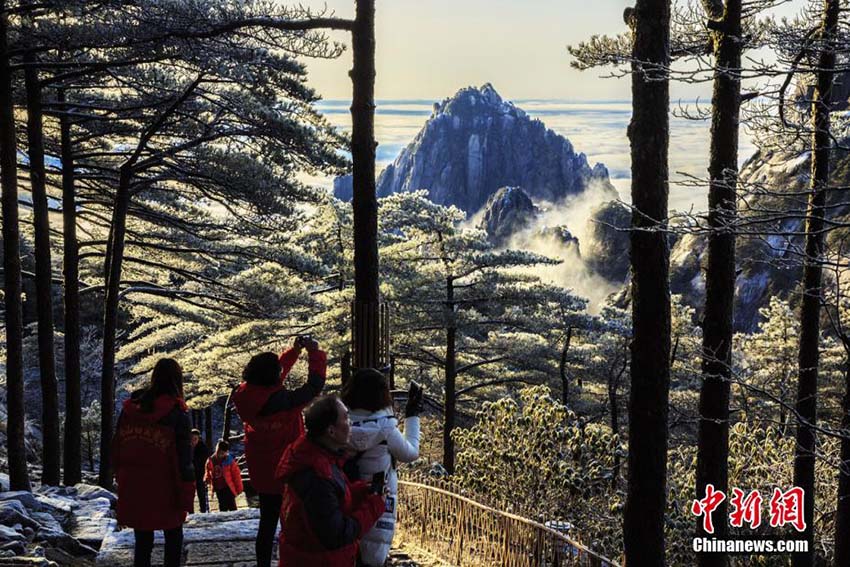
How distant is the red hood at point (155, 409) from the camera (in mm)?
4777

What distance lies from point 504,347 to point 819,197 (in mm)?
14055

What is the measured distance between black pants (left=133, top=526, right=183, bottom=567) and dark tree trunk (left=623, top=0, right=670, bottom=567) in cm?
303

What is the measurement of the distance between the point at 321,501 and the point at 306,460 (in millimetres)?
154

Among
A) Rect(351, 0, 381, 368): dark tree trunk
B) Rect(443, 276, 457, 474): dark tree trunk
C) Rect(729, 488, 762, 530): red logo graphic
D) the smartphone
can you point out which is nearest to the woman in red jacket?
the smartphone

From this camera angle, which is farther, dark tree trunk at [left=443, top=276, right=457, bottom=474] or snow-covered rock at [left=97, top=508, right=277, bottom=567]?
dark tree trunk at [left=443, top=276, right=457, bottom=474]

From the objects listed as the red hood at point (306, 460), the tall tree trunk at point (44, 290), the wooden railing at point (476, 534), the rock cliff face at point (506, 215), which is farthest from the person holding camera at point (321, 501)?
the rock cliff face at point (506, 215)

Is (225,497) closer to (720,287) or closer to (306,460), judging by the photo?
(720,287)

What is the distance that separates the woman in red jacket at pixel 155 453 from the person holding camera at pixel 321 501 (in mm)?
1580

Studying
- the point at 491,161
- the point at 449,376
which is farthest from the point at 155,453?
the point at 491,161

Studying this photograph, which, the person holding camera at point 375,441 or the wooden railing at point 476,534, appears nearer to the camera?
the person holding camera at point 375,441

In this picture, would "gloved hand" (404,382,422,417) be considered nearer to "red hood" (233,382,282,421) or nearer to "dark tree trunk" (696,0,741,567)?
"red hood" (233,382,282,421)

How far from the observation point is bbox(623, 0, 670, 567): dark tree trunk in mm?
6043

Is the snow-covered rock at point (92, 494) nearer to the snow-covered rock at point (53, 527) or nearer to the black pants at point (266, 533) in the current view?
the snow-covered rock at point (53, 527)

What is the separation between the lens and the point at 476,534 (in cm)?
775
